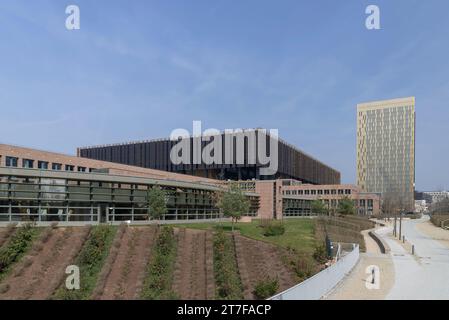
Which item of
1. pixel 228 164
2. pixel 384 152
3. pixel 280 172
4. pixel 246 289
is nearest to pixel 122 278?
pixel 246 289

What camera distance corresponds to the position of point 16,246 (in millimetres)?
20016

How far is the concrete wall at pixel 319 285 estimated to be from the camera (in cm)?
1130

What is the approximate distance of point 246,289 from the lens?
787 inches

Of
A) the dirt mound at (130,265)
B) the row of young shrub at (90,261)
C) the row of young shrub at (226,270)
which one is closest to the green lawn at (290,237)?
the row of young shrub at (226,270)

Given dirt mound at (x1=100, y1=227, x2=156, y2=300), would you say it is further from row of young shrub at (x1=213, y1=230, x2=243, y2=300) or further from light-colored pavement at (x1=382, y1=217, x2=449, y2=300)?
light-colored pavement at (x1=382, y1=217, x2=449, y2=300)

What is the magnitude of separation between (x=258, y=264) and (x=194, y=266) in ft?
12.7

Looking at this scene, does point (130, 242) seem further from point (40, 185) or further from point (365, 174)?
point (365, 174)

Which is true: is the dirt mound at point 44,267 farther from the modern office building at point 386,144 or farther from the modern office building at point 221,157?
the modern office building at point 386,144

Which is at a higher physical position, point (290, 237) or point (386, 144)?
point (386, 144)

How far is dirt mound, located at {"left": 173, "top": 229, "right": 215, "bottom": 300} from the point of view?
20.2 metres

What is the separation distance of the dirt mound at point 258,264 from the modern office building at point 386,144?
154m

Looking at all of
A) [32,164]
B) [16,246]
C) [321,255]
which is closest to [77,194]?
[16,246]

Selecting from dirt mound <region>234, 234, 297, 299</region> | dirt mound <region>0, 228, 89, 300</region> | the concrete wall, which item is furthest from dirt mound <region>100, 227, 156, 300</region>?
the concrete wall

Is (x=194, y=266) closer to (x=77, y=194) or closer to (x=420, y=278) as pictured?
(x=77, y=194)
